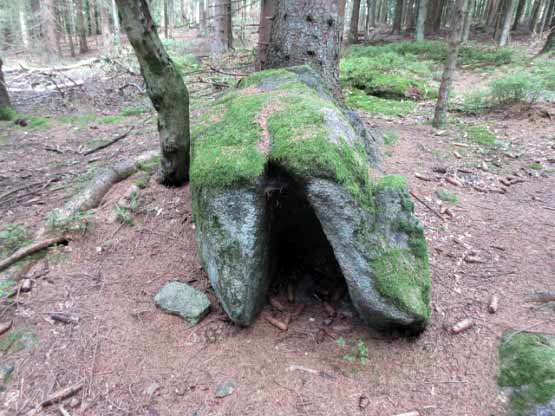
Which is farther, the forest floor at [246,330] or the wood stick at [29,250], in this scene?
the wood stick at [29,250]

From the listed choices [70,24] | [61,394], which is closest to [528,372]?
[61,394]

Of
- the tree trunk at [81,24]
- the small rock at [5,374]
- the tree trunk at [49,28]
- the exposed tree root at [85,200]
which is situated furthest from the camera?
the tree trunk at [81,24]

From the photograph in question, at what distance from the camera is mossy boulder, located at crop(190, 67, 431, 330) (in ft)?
9.51


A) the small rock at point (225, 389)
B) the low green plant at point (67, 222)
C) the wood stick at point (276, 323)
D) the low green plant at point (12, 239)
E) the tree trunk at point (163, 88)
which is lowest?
the small rock at point (225, 389)

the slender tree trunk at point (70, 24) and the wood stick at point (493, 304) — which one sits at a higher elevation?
the slender tree trunk at point (70, 24)

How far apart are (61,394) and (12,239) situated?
2.34 meters

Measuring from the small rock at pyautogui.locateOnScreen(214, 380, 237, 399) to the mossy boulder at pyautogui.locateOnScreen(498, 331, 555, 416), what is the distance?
2083 millimetres

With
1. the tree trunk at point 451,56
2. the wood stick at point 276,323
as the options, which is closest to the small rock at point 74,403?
the wood stick at point 276,323

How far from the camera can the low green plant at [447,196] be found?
207 inches

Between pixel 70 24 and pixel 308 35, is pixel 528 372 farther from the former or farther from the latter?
pixel 70 24

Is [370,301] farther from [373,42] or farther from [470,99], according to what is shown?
[373,42]

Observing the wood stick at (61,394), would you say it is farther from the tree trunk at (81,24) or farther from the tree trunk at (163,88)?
the tree trunk at (81,24)

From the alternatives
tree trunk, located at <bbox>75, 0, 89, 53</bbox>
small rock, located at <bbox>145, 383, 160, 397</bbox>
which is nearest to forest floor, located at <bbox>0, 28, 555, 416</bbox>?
small rock, located at <bbox>145, 383, 160, 397</bbox>

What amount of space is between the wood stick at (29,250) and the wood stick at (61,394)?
1.74 meters
